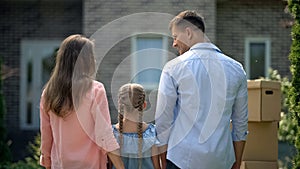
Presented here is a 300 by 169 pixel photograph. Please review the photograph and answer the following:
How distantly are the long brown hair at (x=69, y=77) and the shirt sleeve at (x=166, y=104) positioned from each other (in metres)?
0.54

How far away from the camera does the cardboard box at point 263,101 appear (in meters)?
6.43

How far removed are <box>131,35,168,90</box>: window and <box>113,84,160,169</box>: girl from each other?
28.3 feet

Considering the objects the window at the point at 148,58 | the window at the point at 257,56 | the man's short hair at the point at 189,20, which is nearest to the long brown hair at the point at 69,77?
the man's short hair at the point at 189,20

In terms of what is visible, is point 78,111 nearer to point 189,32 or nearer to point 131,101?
point 131,101

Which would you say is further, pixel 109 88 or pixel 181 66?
pixel 109 88

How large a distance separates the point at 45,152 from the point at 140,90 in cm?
90

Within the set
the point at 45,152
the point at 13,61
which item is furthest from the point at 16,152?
the point at 45,152

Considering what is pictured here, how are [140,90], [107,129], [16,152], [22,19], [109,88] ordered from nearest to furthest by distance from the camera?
[107,129]
[140,90]
[109,88]
[16,152]
[22,19]

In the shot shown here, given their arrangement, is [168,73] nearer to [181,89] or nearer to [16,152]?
[181,89]

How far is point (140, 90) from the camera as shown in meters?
5.44

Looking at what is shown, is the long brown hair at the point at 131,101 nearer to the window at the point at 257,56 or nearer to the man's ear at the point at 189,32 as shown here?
the man's ear at the point at 189,32

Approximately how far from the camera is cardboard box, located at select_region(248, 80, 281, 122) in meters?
6.43

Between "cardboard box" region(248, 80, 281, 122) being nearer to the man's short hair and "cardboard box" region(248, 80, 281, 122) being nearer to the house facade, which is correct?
the man's short hair

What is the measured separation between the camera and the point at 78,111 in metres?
5.07
